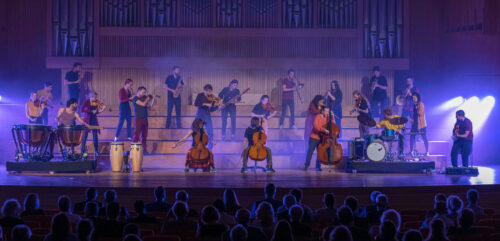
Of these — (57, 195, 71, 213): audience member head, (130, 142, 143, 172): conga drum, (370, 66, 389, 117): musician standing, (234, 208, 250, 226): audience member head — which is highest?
(370, 66, 389, 117): musician standing

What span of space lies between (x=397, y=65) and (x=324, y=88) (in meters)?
1.90

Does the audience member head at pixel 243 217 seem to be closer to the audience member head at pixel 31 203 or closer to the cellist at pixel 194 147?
the audience member head at pixel 31 203

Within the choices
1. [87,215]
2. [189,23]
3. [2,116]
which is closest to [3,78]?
[2,116]

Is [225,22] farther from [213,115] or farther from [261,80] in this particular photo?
[213,115]

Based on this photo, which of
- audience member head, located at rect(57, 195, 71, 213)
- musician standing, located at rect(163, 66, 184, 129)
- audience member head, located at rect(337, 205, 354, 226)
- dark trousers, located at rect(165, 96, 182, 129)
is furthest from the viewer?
dark trousers, located at rect(165, 96, 182, 129)

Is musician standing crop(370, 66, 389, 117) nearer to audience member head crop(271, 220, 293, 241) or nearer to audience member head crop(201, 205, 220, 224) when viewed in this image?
audience member head crop(201, 205, 220, 224)

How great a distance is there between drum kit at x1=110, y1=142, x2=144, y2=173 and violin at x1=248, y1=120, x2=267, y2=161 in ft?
6.66

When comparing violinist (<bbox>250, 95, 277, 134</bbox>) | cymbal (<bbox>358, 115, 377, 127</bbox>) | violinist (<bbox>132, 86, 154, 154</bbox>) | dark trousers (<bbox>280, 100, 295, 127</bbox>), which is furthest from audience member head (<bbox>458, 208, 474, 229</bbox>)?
dark trousers (<bbox>280, 100, 295, 127</bbox>)

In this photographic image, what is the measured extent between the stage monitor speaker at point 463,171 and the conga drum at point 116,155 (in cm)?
591

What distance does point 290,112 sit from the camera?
14.2m

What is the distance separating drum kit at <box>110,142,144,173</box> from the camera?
453 inches

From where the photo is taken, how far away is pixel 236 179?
33.0ft

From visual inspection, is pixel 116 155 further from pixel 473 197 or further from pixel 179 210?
pixel 473 197

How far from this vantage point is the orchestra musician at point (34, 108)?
12.5m
